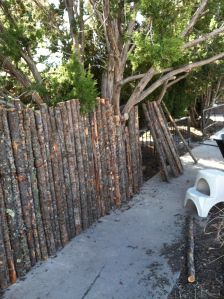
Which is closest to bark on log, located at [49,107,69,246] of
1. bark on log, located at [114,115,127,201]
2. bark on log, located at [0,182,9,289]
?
bark on log, located at [0,182,9,289]

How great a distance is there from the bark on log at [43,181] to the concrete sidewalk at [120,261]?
341 mm

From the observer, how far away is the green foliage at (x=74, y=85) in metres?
5.52

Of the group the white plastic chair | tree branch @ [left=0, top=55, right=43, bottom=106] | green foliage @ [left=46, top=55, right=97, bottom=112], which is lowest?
the white plastic chair

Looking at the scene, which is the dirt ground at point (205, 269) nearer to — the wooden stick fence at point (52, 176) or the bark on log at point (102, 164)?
the bark on log at point (102, 164)

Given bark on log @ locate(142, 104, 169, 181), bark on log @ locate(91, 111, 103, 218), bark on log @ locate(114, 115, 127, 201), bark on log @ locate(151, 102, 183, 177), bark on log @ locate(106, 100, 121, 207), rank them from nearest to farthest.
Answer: bark on log @ locate(91, 111, 103, 218) < bark on log @ locate(106, 100, 121, 207) < bark on log @ locate(114, 115, 127, 201) < bark on log @ locate(142, 104, 169, 181) < bark on log @ locate(151, 102, 183, 177)

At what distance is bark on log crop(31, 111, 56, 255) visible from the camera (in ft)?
15.7

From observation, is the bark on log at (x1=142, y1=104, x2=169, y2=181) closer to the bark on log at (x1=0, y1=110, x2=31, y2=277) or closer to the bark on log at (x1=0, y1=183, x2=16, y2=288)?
the bark on log at (x1=0, y1=110, x2=31, y2=277)

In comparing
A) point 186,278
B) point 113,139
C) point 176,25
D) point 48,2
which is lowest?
point 186,278

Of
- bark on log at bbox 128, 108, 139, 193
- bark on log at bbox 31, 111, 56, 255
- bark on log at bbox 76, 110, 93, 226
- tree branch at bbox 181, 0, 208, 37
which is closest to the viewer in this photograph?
bark on log at bbox 31, 111, 56, 255

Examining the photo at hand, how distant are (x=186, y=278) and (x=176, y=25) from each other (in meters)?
4.31

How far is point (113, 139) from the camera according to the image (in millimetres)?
6566

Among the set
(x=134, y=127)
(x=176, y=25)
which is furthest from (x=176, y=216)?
(x=176, y=25)

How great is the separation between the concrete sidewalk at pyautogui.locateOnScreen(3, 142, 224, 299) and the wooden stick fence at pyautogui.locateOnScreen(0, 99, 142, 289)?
228mm

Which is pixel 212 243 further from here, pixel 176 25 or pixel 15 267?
pixel 176 25
